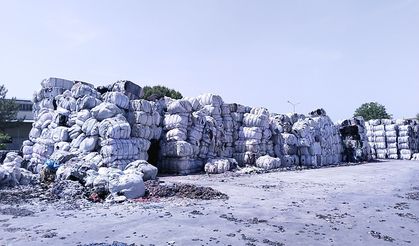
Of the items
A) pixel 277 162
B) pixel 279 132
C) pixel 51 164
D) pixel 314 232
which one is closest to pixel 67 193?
pixel 51 164

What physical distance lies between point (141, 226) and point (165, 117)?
41.3 feet

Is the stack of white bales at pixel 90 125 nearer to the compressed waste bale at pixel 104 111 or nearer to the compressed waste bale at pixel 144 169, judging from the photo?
the compressed waste bale at pixel 104 111

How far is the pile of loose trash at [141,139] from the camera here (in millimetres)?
13844

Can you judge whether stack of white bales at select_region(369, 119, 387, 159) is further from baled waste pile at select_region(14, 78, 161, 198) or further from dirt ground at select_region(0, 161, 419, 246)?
baled waste pile at select_region(14, 78, 161, 198)

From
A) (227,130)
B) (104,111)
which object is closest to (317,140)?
(227,130)

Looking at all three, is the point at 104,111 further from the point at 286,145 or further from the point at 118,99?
the point at 286,145

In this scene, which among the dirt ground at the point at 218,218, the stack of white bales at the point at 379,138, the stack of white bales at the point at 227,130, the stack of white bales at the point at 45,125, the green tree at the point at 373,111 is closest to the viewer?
A: the dirt ground at the point at 218,218

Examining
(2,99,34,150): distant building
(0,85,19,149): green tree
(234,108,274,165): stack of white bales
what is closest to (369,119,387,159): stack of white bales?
(234,108,274,165): stack of white bales

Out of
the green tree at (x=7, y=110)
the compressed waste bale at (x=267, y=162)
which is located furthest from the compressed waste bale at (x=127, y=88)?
the green tree at (x=7, y=110)

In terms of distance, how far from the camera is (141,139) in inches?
691

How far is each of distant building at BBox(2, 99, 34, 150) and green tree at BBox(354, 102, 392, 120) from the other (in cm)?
4750

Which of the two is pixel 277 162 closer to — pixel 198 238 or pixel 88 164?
pixel 88 164

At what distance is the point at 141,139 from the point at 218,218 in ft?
32.3

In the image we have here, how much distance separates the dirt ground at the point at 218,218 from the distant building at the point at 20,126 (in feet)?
75.3
